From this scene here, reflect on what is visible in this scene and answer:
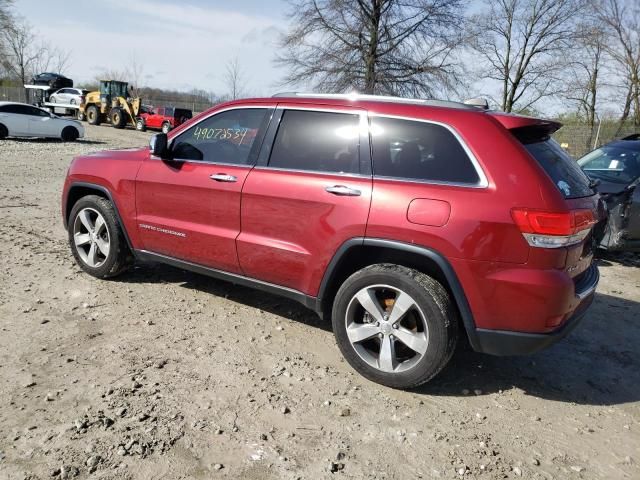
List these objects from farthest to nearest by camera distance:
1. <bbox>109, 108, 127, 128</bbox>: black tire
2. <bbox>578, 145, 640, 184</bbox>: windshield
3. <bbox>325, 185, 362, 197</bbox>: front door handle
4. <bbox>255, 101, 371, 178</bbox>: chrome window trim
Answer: <bbox>109, 108, 127, 128</bbox>: black tire, <bbox>578, 145, 640, 184</bbox>: windshield, <bbox>255, 101, 371, 178</bbox>: chrome window trim, <bbox>325, 185, 362, 197</bbox>: front door handle

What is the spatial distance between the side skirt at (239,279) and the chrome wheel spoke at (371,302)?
40cm

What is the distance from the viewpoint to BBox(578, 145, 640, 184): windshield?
272 inches

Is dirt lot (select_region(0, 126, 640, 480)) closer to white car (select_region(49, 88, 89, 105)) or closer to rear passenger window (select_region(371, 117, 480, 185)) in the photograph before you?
rear passenger window (select_region(371, 117, 480, 185))

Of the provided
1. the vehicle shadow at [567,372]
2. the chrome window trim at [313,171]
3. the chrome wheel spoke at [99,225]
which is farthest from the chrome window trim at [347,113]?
the chrome wheel spoke at [99,225]

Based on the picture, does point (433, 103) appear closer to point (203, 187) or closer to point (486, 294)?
point (486, 294)

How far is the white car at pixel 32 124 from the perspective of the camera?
1881cm

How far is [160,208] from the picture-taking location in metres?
4.30

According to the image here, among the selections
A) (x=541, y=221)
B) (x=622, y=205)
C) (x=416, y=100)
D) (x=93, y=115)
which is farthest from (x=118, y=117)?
(x=541, y=221)

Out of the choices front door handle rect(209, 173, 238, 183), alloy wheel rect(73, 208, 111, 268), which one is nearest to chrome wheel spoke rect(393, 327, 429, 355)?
front door handle rect(209, 173, 238, 183)

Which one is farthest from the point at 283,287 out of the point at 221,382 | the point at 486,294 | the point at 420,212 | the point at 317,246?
the point at 486,294

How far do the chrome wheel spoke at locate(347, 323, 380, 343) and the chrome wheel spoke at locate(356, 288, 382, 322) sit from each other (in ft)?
0.23

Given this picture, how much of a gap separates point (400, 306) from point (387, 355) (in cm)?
34

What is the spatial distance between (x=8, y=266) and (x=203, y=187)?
244cm

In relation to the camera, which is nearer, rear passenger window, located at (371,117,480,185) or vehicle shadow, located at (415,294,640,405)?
rear passenger window, located at (371,117,480,185)
